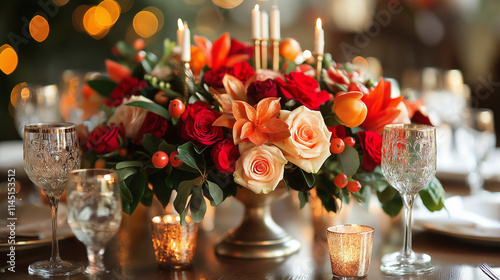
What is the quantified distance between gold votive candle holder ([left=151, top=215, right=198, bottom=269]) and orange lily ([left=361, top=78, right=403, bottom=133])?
0.41 metres

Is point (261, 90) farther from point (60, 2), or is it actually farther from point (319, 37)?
point (60, 2)

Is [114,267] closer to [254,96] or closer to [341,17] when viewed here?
[254,96]

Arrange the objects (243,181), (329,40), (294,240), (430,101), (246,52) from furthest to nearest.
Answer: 1. (329,40)
2. (430,101)
3. (246,52)
4. (294,240)
5. (243,181)

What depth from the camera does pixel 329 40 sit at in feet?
16.0

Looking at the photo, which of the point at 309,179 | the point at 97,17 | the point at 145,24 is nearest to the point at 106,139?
the point at 309,179

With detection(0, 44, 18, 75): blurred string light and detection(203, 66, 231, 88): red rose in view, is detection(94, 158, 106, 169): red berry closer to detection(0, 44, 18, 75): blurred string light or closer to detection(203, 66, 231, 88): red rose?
detection(203, 66, 231, 88): red rose

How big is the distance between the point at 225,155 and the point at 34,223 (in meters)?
0.52

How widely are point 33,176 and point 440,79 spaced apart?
2108 mm

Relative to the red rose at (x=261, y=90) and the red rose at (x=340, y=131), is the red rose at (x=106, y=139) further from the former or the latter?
the red rose at (x=340, y=131)

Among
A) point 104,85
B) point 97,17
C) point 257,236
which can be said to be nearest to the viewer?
point 257,236

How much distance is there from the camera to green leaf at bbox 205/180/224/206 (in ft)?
3.21

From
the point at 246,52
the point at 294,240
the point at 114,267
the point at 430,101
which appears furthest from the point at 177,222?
the point at 430,101

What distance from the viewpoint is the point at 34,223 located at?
1.23 meters

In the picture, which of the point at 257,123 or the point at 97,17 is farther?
the point at 97,17
